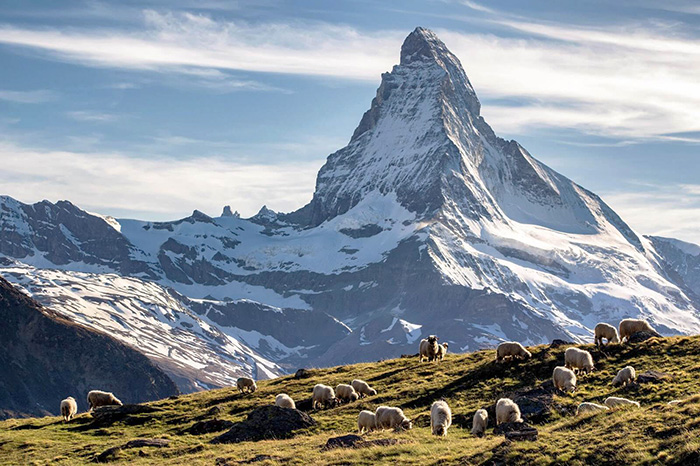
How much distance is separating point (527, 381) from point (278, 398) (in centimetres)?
1612

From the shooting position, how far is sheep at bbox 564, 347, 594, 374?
5109cm

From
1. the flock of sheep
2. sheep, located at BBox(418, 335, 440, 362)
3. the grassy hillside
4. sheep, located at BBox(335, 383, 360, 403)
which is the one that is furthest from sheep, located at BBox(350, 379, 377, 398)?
sheep, located at BBox(418, 335, 440, 362)

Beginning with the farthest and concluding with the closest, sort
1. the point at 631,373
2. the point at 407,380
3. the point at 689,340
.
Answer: the point at 407,380 → the point at 689,340 → the point at 631,373

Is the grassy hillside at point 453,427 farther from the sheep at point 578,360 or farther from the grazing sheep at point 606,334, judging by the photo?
the grazing sheep at point 606,334

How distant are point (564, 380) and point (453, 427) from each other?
7.33 metres

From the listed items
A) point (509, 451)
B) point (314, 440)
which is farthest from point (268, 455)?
point (509, 451)

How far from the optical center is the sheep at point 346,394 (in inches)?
2208

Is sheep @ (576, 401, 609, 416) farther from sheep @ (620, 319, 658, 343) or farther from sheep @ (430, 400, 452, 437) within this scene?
sheep @ (620, 319, 658, 343)

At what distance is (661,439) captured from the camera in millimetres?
31344

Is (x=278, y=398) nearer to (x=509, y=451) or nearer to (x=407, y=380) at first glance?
(x=407, y=380)

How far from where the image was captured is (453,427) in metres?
43.8

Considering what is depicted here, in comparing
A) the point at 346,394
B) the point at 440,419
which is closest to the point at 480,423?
the point at 440,419

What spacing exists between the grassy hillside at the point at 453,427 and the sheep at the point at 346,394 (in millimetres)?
1419

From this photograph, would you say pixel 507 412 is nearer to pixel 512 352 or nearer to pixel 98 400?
pixel 512 352
